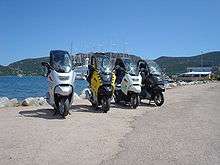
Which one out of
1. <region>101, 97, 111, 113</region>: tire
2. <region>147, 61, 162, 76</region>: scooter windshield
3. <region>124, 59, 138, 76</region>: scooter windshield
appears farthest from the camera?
<region>147, 61, 162, 76</region>: scooter windshield

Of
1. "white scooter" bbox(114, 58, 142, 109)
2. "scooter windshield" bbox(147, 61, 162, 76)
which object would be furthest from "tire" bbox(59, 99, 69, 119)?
"scooter windshield" bbox(147, 61, 162, 76)

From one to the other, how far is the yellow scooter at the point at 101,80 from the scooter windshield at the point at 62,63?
1.90 m

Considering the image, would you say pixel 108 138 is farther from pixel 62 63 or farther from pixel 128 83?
pixel 128 83

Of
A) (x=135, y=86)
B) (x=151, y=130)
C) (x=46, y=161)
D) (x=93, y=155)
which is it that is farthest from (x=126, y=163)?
(x=135, y=86)

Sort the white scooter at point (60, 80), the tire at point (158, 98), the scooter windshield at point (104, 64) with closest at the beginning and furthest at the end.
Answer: the white scooter at point (60, 80), the scooter windshield at point (104, 64), the tire at point (158, 98)

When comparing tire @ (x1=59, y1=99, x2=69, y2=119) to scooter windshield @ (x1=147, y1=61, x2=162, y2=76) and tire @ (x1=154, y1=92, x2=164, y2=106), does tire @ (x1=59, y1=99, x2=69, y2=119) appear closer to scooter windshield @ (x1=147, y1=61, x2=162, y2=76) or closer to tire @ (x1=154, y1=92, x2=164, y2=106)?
tire @ (x1=154, y1=92, x2=164, y2=106)

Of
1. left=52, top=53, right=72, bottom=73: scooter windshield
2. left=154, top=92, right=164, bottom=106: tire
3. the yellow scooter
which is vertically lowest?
left=154, top=92, right=164, bottom=106: tire

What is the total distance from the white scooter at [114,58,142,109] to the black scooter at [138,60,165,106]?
1.37 metres

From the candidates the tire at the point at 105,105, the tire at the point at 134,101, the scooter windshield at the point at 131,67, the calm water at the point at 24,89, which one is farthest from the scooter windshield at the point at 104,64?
the calm water at the point at 24,89

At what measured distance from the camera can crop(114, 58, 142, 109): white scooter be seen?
17.2m

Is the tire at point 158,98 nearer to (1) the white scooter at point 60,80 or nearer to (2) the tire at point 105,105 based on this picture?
(2) the tire at point 105,105

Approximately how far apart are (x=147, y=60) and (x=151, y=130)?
8894mm

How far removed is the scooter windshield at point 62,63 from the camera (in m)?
13.6

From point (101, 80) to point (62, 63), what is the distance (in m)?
2.14
